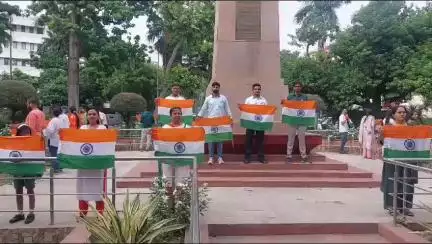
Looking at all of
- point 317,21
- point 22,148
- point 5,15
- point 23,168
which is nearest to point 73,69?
point 5,15

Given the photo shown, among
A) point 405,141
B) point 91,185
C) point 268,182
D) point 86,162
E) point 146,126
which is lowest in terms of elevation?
point 268,182

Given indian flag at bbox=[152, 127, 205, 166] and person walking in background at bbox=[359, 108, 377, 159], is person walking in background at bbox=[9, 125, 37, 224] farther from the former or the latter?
person walking in background at bbox=[359, 108, 377, 159]

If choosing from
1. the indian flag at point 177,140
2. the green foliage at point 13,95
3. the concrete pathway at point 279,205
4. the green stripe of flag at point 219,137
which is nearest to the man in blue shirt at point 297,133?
the green stripe of flag at point 219,137

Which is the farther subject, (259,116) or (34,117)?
(34,117)

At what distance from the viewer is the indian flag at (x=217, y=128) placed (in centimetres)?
950

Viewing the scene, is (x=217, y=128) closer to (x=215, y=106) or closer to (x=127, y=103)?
(x=215, y=106)

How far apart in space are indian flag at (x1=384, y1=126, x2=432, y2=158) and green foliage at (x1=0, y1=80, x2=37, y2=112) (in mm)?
19455

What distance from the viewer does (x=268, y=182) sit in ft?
29.7

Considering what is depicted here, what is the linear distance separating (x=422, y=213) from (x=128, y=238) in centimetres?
401

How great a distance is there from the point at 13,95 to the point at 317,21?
2397 cm

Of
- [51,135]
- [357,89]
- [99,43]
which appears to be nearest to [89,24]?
[99,43]

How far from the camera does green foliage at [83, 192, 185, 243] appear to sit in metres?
5.20

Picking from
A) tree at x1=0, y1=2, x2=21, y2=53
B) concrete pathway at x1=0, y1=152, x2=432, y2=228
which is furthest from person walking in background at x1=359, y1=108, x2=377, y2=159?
tree at x1=0, y1=2, x2=21, y2=53

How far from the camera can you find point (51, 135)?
11.1m
